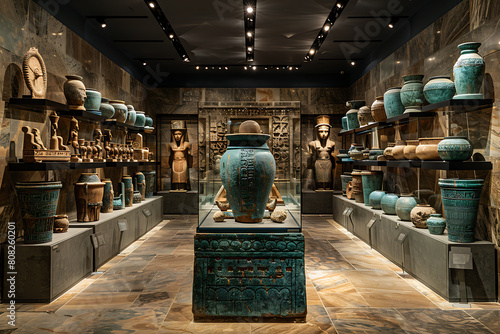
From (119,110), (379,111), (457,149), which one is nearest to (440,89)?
(457,149)

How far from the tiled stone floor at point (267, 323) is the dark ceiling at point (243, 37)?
10.7 feet

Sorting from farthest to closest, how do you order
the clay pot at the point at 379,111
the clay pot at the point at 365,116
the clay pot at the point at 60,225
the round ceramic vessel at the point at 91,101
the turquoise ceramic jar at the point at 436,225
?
the clay pot at the point at 365,116 → the clay pot at the point at 379,111 → the round ceramic vessel at the point at 91,101 → the clay pot at the point at 60,225 → the turquoise ceramic jar at the point at 436,225

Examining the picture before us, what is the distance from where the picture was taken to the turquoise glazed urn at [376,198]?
5398 mm

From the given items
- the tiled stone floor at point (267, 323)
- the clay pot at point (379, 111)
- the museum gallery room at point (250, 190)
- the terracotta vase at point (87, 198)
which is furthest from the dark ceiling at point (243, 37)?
the tiled stone floor at point (267, 323)

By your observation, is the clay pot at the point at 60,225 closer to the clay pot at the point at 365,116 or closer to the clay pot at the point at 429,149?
the clay pot at the point at 429,149

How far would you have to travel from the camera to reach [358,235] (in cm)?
604

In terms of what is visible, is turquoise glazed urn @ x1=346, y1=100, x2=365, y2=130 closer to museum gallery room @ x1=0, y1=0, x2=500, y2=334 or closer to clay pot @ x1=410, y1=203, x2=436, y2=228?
museum gallery room @ x1=0, y1=0, x2=500, y2=334

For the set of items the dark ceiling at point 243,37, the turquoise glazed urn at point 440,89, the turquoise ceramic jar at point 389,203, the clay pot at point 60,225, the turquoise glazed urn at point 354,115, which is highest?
the dark ceiling at point 243,37

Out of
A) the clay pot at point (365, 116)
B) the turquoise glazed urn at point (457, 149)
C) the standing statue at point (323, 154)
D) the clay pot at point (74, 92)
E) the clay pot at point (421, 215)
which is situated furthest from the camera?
the standing statue at point (323, 154)

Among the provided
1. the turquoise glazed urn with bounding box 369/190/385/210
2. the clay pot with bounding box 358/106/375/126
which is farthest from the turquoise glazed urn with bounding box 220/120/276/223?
the clay pot with bounding box 358/106/375/126

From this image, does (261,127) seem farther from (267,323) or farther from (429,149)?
(267,323)

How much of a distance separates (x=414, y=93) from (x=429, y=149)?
0.92m

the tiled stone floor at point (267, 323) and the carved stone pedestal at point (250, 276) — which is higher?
the carved stone pedestal at point (250, 276)

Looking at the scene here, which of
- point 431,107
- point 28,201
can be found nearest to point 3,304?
point 28,201
